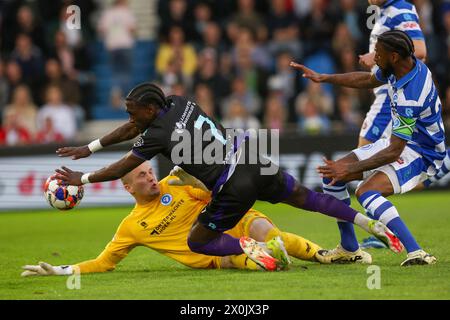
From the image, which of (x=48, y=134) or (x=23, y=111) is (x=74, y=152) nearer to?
(x=48, y=134)

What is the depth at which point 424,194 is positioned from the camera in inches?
698

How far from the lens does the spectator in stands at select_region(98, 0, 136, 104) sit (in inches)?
805

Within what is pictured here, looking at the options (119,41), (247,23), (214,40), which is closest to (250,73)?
(214,40)

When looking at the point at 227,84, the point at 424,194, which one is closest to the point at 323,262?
the point at 424,194

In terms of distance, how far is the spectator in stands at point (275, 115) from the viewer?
728 inches

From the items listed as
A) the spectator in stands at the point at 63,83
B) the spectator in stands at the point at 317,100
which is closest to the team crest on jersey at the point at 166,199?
the spectator in stands at the point at 317,100

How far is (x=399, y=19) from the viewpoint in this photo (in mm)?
10539

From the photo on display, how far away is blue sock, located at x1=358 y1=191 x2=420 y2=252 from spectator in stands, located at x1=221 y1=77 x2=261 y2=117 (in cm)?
963

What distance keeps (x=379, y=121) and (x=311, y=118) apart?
7.84 meters

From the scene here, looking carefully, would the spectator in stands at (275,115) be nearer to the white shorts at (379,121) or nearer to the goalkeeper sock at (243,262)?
the white shorts at (379,121)

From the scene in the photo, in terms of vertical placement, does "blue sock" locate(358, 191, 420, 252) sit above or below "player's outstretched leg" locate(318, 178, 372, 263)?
above

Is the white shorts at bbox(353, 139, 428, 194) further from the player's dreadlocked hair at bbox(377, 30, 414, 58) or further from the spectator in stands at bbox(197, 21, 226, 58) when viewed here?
the spectator in stands at bbox(197, 21, 226, 58)

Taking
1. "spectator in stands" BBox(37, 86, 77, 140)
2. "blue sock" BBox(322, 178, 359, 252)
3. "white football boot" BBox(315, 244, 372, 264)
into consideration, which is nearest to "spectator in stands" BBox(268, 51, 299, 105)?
"spectator in stands" BBox(37, 86, 77, 140)

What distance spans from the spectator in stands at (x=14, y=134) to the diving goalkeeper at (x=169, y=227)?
9182 millimetres
